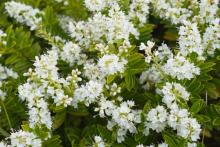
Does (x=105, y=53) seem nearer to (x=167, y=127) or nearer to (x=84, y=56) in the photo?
(x=84, y=56)

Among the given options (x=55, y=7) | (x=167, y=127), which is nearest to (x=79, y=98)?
(x=167, y=127)

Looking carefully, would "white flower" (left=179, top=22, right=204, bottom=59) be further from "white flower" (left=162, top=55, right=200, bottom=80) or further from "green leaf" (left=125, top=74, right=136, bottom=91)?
"green leaf" (left=125, top=74, right=136, bottom=91)

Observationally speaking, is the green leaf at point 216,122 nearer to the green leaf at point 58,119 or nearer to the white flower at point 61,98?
the white flower at point 61,98

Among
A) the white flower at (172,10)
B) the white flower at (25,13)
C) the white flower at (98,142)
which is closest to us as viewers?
the white flower at (98,142)

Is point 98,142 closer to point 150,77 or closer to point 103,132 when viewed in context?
point 103,132

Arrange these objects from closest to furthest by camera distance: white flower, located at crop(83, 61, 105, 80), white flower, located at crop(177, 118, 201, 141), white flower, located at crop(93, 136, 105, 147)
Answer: white flower, located at crop(177, 118, 201, 141), white flower, located at crop(93, 136, 105, 147), white flower, located at crop(83, 61, 105, 80)

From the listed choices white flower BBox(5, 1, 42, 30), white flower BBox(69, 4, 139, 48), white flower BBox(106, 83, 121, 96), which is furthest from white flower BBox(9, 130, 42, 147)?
white flower BBox(5, 1, 42, 30)

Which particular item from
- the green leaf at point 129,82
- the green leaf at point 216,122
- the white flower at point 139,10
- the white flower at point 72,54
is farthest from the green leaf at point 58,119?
the green leaf at point 216,122

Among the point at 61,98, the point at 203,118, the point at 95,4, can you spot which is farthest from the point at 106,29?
the point at 203,118

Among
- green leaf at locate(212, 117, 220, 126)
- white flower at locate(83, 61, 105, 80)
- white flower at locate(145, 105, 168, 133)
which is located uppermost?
white flower at locate(83, 61, 105, 80)
